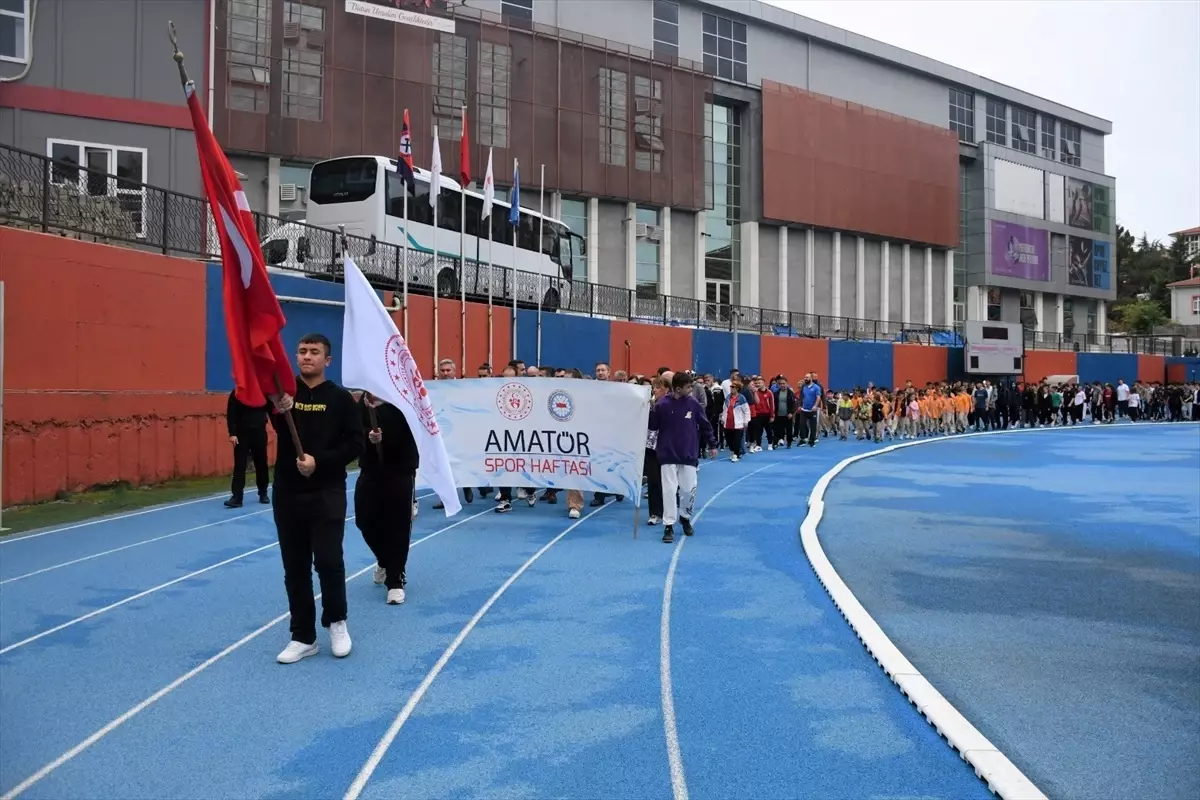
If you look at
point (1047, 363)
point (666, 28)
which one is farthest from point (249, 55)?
point (1047, 363)

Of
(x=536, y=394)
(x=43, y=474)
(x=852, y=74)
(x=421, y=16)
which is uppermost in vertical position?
(x=852, y=74)

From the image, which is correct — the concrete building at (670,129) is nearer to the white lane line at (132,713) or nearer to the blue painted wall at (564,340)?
the blue painted wall at (564,340)

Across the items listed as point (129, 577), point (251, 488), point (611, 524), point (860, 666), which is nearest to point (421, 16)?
point (251, 488)

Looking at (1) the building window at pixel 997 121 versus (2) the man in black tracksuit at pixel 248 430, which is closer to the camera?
(2) the man in black tracksuit at pixel 248 430

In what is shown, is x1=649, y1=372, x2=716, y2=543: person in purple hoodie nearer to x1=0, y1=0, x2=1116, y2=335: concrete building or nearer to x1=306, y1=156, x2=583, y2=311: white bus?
x1=0, y1=0, x2=1116, y2=335: concrete building

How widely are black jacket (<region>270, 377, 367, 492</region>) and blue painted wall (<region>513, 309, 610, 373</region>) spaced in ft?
67.5

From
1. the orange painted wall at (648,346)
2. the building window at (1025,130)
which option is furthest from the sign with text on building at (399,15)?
the building window at (1025,130)

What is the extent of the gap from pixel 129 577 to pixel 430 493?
637 cm

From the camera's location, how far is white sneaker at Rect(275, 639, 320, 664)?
20.8ft

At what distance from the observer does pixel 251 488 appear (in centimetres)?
1589

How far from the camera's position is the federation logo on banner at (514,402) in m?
13.0

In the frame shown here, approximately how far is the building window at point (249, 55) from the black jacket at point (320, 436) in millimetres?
32542

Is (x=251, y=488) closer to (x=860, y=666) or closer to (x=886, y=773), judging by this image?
(x=860, y=666)

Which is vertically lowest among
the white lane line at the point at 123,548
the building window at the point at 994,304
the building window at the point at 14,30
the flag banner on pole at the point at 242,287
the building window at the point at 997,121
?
the white lane line at the point at 123,548
